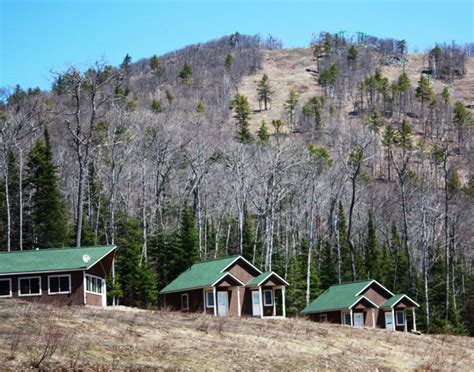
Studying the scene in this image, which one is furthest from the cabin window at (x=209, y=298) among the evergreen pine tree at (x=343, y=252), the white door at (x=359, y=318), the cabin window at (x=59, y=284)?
the evergreen pine tree at (x=343, y=252)

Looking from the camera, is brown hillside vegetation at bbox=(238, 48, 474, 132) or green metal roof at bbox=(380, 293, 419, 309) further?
brown hillside vegetation at bbox=(238, 48, 474, 132)

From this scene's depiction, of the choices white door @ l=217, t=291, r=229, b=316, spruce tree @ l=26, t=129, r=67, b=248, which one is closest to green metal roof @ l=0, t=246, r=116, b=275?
white door @ l=217, t=291, r=229, b=316

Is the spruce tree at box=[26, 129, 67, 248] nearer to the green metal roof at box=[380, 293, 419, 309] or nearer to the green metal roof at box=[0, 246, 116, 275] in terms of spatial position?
the green metal roof at box=[0, 246, 116, 275]

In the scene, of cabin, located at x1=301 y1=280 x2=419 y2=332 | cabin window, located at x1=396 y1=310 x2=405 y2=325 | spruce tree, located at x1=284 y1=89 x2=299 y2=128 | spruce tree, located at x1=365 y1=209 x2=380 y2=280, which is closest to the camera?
cabin, located at x1=301 y1=280 x2=419 y2=332

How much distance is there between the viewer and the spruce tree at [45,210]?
189 feet

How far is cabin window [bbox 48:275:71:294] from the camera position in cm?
4275

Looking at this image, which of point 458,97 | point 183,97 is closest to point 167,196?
point 183,97

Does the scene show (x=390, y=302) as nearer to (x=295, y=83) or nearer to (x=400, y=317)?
(x=400, y=317)

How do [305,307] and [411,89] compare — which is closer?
[305,307]

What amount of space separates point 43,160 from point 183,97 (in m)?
110

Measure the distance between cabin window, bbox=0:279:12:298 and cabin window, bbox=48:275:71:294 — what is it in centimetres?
211

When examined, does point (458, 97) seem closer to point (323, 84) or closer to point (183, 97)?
point (323, 84)

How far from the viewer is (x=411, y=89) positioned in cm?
17012

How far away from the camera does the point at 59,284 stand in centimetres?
4284
